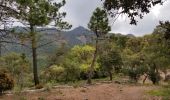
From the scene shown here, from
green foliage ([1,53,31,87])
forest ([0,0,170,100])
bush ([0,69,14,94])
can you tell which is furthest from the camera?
green foliage ([1,53,31,87])

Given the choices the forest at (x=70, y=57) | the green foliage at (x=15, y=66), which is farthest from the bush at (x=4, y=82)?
the green foliage at (x=15, y=66)

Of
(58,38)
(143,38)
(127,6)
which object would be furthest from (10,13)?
(143,38)

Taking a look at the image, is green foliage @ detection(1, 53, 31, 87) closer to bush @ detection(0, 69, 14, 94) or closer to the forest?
the forest

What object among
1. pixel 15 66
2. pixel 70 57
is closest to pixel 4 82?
pixel 15 66

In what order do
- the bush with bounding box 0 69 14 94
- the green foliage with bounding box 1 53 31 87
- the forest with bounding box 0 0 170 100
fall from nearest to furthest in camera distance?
1. the forest with bounding box 0 0 170 100
2. the bush with bounding box 0 69 14 94
3. the green foliage with bounding box 1 53 31 87

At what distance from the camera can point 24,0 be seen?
17.7 m

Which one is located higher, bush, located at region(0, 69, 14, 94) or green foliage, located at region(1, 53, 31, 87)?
green foliage, located at region(1, 53, 31, 87)

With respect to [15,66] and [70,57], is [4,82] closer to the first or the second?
[15,66]

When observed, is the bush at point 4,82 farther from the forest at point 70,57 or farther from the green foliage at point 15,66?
the green foliage at point 15,66

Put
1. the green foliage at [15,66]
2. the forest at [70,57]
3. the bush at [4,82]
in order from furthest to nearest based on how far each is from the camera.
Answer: the green foliage at [15,66]
the bush at [4,82]
the forest at [70,57]

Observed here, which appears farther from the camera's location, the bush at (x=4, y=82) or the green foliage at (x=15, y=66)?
the green foliage at (x=15, y=66)

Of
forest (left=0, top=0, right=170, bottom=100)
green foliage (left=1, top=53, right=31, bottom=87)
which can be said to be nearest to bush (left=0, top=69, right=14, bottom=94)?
forest (left=0, top=0, right=170, bottom=100)

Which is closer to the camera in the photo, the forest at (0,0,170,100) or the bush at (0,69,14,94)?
the forest at (0,0,170,100)

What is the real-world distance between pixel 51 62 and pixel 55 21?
1693 inches
